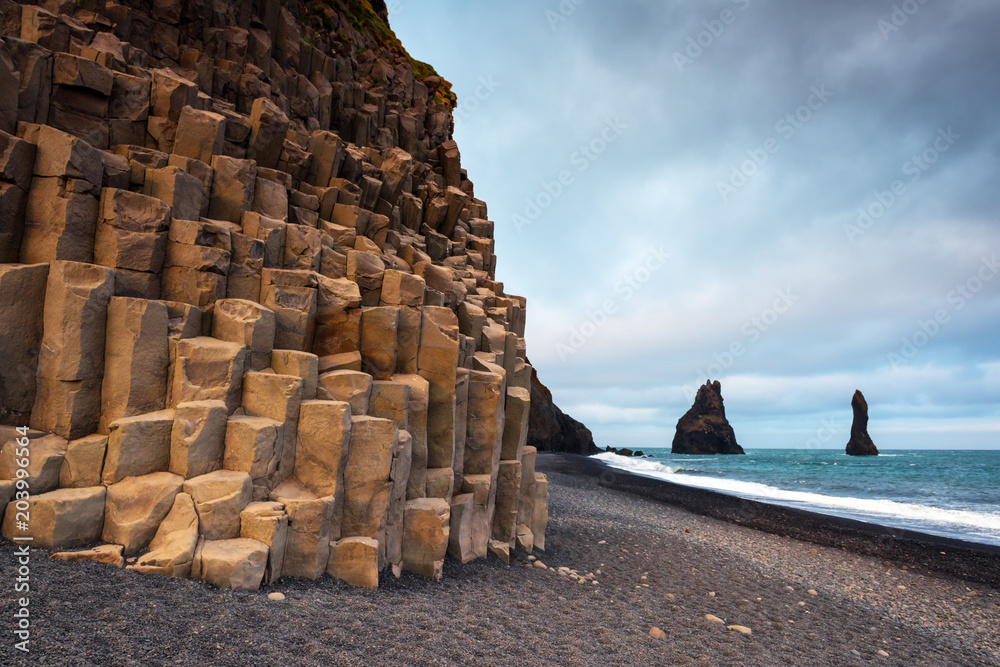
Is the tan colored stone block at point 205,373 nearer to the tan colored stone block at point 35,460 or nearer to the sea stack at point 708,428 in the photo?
the tan colored stone block at point 35,460

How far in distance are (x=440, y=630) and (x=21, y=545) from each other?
5.46 metres

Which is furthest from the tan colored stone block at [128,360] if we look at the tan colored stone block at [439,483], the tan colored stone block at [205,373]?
the tan colored stone block at [439,483]

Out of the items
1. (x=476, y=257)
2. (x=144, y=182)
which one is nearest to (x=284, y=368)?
(x=144, y=182)

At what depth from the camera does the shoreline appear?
57.1ft

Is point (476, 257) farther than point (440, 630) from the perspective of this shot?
Yes

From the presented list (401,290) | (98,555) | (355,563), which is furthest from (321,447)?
(401,290)

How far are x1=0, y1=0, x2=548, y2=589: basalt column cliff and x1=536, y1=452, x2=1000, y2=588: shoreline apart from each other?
12971mm

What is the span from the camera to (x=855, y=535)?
20984 mm

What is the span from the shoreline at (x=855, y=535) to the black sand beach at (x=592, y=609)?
147mm

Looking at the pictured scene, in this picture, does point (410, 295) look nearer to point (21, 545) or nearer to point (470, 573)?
point (470, 573)

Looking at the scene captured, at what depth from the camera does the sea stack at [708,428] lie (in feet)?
402

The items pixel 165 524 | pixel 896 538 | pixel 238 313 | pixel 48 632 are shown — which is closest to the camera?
pixel 48 632

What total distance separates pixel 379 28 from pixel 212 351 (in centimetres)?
2607

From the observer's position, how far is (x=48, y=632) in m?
5.20
